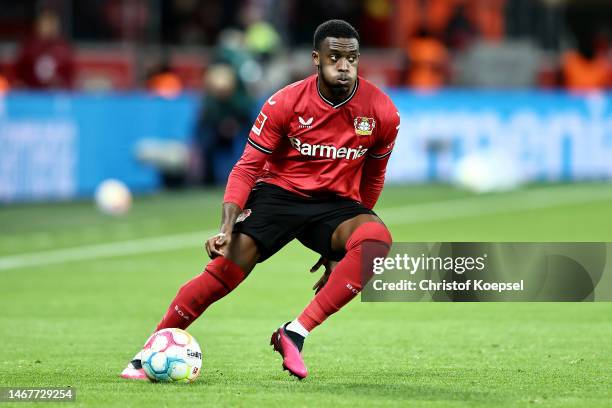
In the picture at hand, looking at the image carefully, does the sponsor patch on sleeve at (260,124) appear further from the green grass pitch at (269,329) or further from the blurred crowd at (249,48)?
the blurred crowd at (249,48)

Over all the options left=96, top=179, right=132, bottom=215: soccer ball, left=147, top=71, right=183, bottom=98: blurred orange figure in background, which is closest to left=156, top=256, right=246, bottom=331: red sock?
left=96, top=179, right=132, bottom=215: soccer ball

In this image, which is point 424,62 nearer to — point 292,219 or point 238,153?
point 238,153

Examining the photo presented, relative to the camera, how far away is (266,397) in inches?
289

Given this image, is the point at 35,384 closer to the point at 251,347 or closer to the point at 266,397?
the point at 266,397

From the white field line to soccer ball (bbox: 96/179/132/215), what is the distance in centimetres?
212

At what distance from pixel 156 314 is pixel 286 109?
3.82 meters

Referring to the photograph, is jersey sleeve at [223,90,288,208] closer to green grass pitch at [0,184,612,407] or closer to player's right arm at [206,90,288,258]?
player's right arm at [206,90,288,258]

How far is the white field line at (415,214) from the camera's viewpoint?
1552 cm

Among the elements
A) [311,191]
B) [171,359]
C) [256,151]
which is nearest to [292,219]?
[311,191]

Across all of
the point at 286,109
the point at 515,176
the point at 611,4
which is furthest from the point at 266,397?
the point at 611,4

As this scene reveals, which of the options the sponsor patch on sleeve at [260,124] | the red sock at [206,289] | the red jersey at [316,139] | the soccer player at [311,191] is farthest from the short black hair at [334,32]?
the red sock at [206,289]

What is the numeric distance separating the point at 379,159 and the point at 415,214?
11.4m

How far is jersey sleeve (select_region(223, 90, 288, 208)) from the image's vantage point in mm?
8016

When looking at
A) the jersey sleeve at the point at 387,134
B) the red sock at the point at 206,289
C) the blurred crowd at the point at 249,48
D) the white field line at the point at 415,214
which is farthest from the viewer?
the blurred crowd at the point at 249,48
